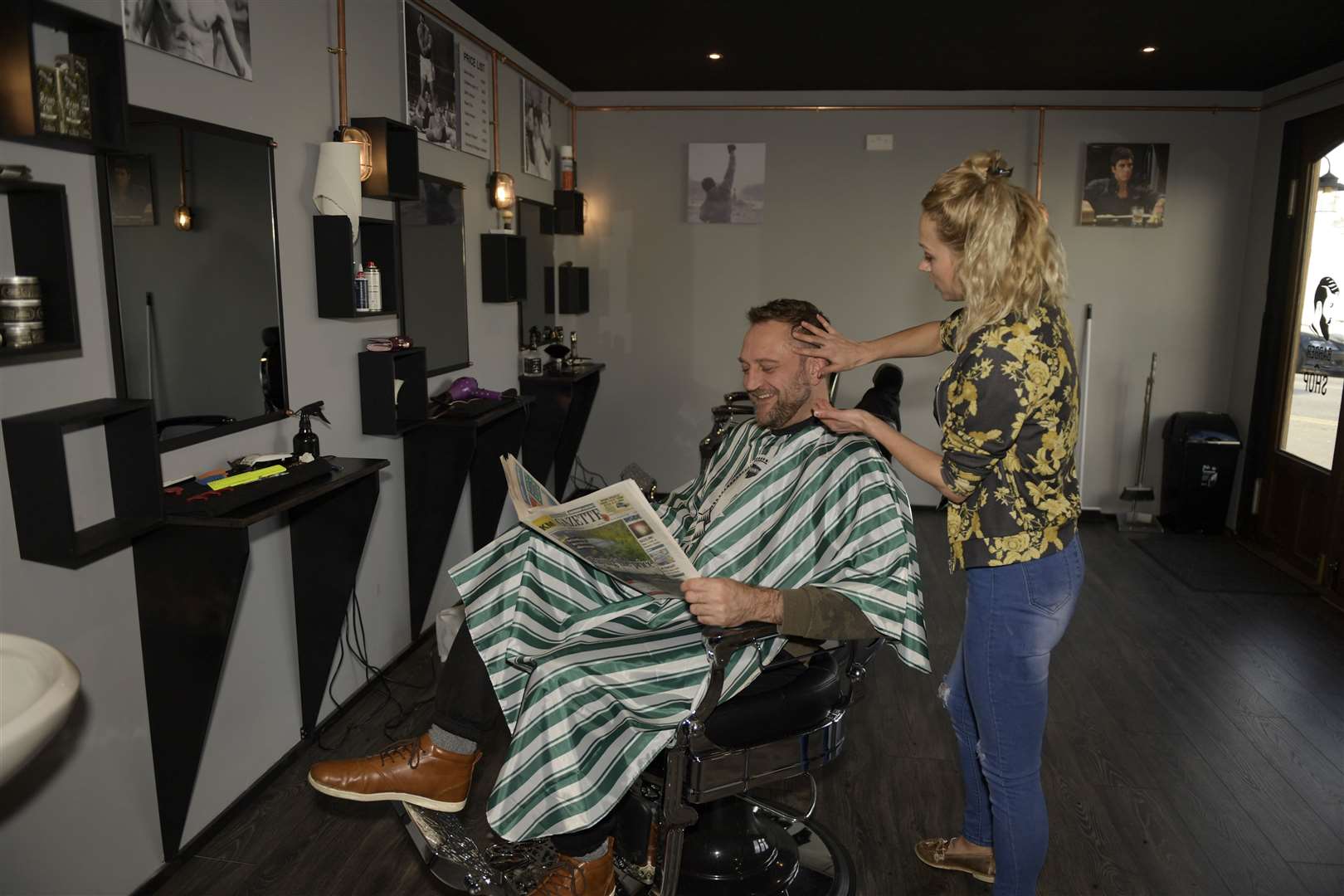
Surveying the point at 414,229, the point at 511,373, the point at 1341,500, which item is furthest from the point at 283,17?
the point at 1341,500

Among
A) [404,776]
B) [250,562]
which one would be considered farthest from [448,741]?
[250,562]

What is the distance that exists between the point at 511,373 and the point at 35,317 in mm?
2686

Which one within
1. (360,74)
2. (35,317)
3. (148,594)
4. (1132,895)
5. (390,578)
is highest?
(360,74)

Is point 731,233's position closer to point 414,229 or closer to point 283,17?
point 414,229

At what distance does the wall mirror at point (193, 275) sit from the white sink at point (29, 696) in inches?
36.5

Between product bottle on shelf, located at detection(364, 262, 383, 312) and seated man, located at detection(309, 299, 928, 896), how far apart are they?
107 centimetres

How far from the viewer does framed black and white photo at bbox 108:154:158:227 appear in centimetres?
185

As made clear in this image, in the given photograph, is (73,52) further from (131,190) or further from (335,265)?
(335,265)

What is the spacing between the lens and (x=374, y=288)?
2.77 m

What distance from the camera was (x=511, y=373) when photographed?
14.1 feet

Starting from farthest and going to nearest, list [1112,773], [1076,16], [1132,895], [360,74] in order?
1. [1076,16]
2. [360,74]
3. [1112,773]
4. [1132,895]

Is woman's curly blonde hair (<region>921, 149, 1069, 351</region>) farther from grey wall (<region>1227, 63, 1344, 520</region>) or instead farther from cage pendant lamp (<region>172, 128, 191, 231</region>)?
grey wall (<region>1227, 63, 1344, 520</region>)

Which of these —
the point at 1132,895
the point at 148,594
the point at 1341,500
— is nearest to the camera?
the point at 148,594

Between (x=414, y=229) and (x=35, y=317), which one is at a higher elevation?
(x=414, y=229)
